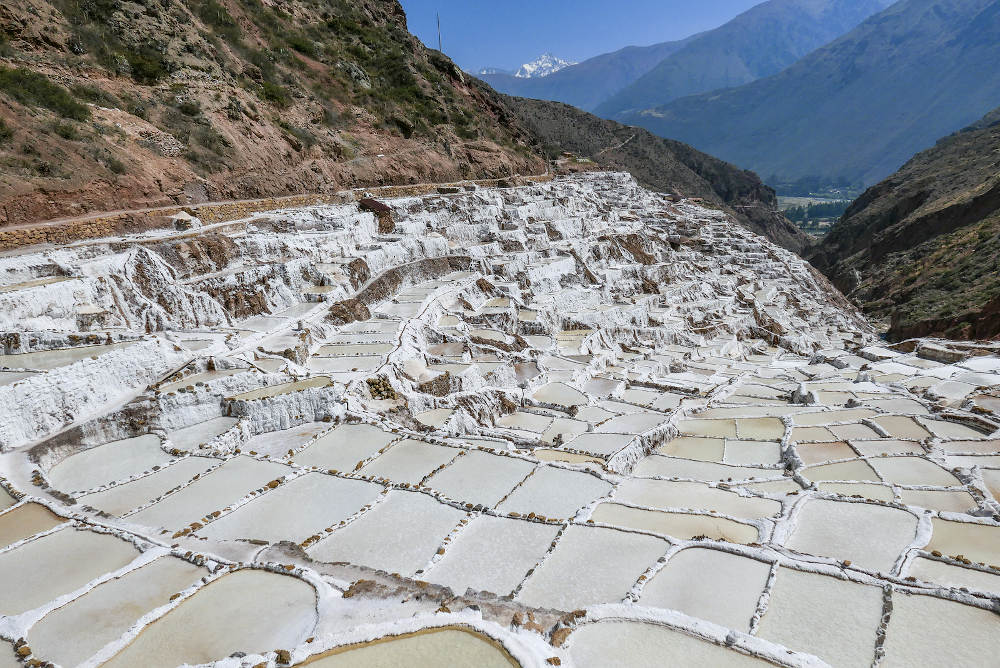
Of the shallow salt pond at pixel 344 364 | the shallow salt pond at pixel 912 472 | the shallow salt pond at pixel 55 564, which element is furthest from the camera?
the shallow salt pond at pixel 344 364

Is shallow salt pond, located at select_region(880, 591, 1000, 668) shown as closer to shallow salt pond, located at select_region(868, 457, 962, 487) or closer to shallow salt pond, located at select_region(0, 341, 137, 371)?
shallow salt pond, located at select_region(868, 457, 962, 487)

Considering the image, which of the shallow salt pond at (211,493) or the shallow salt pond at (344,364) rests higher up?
the shallow salt pond at (344,364)

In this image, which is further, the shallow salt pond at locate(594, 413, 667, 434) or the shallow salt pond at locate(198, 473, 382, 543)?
the shallow salt pond at locate(594, 413, 667, 434)

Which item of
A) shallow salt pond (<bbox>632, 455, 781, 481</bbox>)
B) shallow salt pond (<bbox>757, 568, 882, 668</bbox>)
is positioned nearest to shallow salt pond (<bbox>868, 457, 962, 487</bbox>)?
shallow salt pond (<bbox>632, 455, 781, 481</bbox>)

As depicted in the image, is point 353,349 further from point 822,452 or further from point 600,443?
point 822,452

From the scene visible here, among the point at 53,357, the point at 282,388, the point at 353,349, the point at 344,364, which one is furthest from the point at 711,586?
the point at 53,357

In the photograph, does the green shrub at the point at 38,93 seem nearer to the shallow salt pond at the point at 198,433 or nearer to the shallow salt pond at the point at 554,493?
the shallow salt pond at the point at 198,433

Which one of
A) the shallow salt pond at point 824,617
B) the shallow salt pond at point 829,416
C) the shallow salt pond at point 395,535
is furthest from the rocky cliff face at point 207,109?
the shallow salt pond at point 829,416
